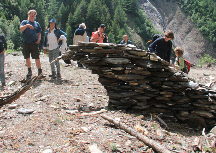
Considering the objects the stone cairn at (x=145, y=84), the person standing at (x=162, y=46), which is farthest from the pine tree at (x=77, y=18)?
the stone cairn at (x=145, y=84)

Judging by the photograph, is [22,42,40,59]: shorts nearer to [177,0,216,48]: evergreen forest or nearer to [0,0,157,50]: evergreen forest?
[0,0,157,50]: evergreen forest

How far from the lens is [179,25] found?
68125 millimetres

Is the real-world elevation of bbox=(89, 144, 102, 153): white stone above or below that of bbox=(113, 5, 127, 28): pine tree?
below

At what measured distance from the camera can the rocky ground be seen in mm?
3268

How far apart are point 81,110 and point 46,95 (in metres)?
1.35

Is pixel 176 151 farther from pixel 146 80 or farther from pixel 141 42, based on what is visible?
pixel 141 42

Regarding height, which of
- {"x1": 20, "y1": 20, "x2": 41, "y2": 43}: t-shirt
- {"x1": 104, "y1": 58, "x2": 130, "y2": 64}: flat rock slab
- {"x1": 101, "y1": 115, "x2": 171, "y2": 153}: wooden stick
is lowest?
{"x1": 101, "y1": 115, "x2": 171, "y2": 153}: wooden stick

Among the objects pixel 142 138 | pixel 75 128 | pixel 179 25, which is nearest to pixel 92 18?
pixel 179 25

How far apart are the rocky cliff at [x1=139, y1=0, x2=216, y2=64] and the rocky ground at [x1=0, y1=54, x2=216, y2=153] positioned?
56842 mm

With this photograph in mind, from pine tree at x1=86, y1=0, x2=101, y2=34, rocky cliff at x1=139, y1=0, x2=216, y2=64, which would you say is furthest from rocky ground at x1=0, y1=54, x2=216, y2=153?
rocky cliff at x1=139, y1=0, x2=216, y2=64

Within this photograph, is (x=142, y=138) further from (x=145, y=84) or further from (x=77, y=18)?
(x=77, y=18)

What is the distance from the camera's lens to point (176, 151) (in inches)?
141

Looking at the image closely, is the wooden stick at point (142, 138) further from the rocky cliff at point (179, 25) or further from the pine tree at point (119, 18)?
the rocky cliff at point (179, 25)

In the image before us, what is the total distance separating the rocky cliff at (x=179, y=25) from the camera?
5954cm
